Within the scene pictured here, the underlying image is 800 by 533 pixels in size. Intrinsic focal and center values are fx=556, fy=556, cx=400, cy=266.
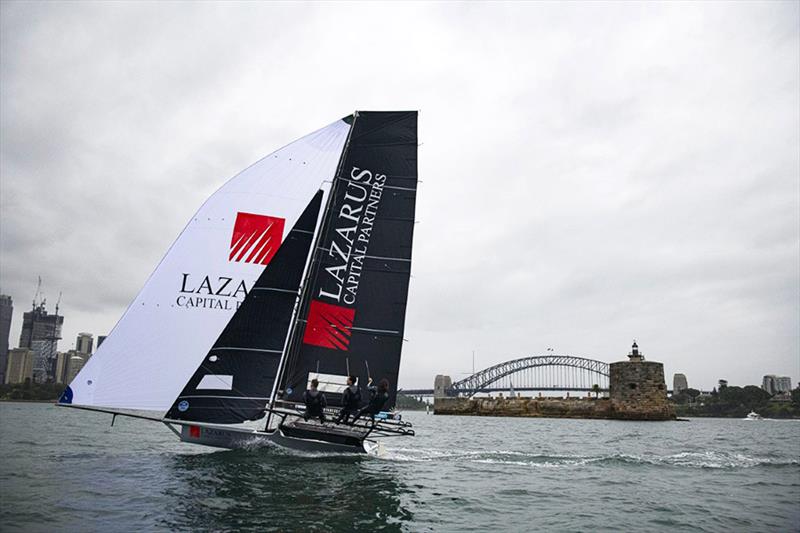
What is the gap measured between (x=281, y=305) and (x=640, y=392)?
62.3m

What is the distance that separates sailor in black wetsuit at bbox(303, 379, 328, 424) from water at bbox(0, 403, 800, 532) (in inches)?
46.1

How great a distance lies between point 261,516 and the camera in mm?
8703

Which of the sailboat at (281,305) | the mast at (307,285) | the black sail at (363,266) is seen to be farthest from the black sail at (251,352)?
the black sail at (363,266)

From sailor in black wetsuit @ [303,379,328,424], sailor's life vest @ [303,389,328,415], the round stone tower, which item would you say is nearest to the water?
sailor in black wetsuit @ [303,379,328,424]

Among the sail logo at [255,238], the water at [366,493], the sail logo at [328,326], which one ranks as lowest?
the water at [366,493]

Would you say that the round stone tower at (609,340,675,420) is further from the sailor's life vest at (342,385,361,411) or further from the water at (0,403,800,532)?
the sailor's life vest at (342,385,361,411)

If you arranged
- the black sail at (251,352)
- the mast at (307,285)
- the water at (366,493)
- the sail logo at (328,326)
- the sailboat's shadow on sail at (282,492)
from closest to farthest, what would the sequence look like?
the sailboat's shadow on sail at (282,492) → the water at (366,493) → the black sail at (251,352) → the mast at (307,285) → the sail logo at (328,326)

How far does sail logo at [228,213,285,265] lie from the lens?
14836 mm

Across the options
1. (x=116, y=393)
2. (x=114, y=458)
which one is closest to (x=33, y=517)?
(x=116, y=393)

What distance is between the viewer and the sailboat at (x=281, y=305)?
13672 millimetres

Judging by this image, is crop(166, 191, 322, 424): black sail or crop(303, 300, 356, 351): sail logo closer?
crop(166, 191, 322, 424): black sail

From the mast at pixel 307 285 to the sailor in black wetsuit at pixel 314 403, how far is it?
93 cm

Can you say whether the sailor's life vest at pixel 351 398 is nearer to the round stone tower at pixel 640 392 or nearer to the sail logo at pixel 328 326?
the sail logo at pixel 328 326

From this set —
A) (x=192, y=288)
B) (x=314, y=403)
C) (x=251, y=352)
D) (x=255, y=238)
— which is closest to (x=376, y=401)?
(x=314, y=403)
